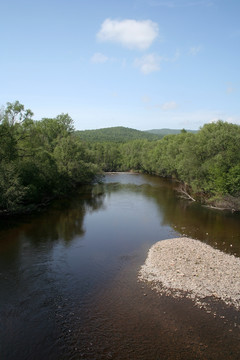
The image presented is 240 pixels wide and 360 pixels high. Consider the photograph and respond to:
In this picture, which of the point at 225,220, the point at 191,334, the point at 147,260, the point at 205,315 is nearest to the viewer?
the point at 191,334

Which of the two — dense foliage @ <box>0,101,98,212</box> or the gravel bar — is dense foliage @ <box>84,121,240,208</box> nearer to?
the gravel bar

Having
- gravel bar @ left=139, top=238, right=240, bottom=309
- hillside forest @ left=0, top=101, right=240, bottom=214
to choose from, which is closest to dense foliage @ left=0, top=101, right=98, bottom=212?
hillside forest @ left=0, top=101, right=240, bottom=214

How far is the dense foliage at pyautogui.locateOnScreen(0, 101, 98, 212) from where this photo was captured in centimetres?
2939

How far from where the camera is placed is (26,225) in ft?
93.8

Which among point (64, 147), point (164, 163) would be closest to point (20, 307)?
point (64, 147)

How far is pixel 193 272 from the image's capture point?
707 inches

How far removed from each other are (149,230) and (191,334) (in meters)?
15.5

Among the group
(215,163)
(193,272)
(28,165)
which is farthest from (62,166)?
(193,272)

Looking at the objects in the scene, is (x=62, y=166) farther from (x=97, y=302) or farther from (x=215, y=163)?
(x=97, y=302)

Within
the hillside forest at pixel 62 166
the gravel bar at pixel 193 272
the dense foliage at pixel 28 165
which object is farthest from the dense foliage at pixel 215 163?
the dense foliage at pixel 28 165

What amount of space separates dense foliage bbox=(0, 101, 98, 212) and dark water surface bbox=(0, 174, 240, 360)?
405cm

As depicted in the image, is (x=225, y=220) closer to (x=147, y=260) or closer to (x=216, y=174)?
(x=216, y=174)

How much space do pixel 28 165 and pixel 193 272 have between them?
25290 mm

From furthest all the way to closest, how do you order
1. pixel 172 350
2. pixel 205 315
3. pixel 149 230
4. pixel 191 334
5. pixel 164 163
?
pixel 164 163 < pixel 149 230 < pixel 205 315 < pixel 191 334 < pixel 172 350
